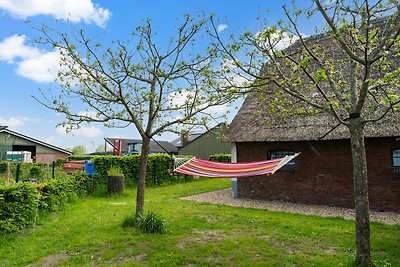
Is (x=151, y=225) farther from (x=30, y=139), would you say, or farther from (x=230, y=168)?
(x=30, y=139)

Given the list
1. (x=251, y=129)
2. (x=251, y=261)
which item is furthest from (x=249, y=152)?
(x=251, y=261)

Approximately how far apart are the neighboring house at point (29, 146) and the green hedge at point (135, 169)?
12.9 m

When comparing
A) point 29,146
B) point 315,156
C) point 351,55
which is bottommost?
point 315,156

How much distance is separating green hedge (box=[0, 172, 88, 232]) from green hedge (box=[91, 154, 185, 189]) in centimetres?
334

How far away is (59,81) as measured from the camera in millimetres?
5844

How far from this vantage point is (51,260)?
455cm

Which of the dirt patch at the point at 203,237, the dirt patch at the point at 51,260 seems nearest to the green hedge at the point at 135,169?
the dirt patch at the point at 203,237

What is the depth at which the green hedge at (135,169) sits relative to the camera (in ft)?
38.8

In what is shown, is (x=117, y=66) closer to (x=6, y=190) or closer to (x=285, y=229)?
(x=6, y=190)

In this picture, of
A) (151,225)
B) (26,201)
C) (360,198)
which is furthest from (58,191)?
(360,198)

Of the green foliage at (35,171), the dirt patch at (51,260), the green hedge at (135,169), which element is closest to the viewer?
the dirt patch at (51,260)

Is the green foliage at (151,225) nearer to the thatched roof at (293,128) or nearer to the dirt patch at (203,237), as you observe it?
the dirt patch at (203,237)

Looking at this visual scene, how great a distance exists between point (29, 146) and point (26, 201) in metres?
20.7

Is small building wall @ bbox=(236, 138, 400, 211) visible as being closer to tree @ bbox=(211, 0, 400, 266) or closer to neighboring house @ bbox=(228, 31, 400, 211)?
neighboring house @ bbox=(228, 31, 400, 211)
